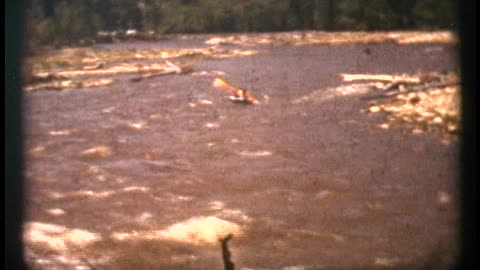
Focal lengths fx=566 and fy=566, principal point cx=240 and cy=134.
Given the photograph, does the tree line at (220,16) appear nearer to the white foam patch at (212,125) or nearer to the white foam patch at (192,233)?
the white foam patch at (212,125)

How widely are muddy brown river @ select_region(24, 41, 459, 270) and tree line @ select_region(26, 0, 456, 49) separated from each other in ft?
0.20

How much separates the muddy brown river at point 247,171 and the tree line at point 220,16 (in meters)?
0.06

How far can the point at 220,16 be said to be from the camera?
4.56 ft

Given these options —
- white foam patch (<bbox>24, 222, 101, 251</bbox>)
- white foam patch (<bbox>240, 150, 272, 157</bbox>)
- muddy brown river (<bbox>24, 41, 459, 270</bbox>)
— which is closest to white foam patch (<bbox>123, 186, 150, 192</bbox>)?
muddy brown river (<bbox>24, 41, 459, 270</bbox>)

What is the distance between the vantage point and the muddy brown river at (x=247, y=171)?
1.28 metres

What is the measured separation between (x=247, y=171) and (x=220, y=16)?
0.39m

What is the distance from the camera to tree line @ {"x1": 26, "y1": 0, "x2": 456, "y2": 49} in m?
1.34

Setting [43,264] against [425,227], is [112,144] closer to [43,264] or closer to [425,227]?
[43,264]

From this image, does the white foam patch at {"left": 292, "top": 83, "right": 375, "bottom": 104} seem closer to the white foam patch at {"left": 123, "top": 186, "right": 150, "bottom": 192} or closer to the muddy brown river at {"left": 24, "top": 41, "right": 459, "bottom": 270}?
the muddy brown river at {"left": 24, "top": 41, "right": 459, "bottom": 270}

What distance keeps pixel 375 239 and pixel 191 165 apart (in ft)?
1.49

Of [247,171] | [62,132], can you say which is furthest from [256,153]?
[62,132]

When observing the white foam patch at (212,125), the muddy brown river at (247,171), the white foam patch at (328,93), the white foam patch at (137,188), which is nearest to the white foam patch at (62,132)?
the muddy brown river at (247,171)

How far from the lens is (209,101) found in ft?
4.52

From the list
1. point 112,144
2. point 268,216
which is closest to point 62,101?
point 112,144
